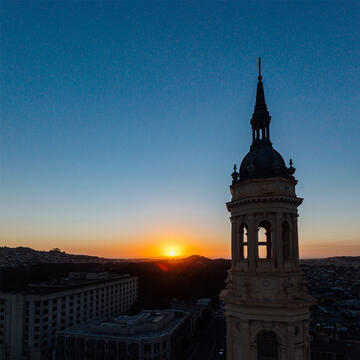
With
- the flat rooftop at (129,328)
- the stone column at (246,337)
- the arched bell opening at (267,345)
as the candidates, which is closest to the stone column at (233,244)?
the stone column at (246,337)

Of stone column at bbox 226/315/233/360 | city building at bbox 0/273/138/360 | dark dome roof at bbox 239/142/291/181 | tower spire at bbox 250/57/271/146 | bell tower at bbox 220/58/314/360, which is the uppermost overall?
tower spire at bbox 250/57/271/146

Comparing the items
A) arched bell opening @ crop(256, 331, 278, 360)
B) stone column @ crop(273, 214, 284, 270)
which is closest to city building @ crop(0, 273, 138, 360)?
arched bell opening @ crop(256, 331, 278, 360)

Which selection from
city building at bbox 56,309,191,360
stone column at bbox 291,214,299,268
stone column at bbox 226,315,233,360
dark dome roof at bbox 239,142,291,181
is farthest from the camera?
city building at bbox 56,309,191,360

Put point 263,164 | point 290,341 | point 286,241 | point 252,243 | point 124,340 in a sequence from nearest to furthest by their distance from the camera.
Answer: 1. point 290,341
2. point 252,243
3. point 286,241
4. point 263,164
5. point 124,340

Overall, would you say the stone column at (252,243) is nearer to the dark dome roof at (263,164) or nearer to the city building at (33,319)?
the dark dome roof at (263,164)

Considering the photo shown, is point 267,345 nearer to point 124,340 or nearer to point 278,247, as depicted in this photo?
point 278,247

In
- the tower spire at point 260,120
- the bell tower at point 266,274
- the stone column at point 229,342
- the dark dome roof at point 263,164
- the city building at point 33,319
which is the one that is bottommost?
the city building at point 33,319

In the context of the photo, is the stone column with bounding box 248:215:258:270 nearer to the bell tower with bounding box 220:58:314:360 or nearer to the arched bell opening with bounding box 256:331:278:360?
the bell tower with bounding box 220:58:314:360

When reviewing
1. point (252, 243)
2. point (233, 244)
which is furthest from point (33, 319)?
point (252, 243)
